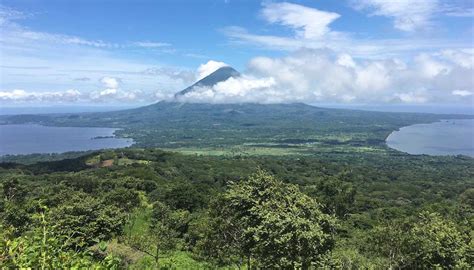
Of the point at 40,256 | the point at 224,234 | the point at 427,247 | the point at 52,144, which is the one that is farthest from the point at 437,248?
the point at 52,144

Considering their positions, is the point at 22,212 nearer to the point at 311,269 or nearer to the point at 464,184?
the point at 311,269

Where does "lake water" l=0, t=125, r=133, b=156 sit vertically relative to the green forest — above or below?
below

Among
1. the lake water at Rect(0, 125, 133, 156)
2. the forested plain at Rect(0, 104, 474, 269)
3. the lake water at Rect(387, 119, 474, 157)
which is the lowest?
the lake water at Rect(0, 125, 133, 156)

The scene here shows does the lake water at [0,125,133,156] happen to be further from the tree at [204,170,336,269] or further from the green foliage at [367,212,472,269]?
the tree at [204,170,336,269]

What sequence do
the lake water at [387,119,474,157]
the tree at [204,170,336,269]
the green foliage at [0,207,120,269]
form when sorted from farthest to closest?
the lake water at [387,119,474,157], the tree at [204,170,336,269], the green foliage at [0,207,120,269]

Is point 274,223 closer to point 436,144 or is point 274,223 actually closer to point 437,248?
point 437,248

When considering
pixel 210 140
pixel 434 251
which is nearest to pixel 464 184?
pixel 434 251

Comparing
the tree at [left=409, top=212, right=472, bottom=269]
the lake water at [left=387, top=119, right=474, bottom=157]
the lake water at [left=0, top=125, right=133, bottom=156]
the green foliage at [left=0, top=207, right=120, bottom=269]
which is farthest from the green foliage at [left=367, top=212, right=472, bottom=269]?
the lake water at [left=0, top=125, right=133, bottom=156]

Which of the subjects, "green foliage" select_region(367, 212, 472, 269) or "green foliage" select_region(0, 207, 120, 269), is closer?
"green foliage" select_region(0, 207, 120, 269)
